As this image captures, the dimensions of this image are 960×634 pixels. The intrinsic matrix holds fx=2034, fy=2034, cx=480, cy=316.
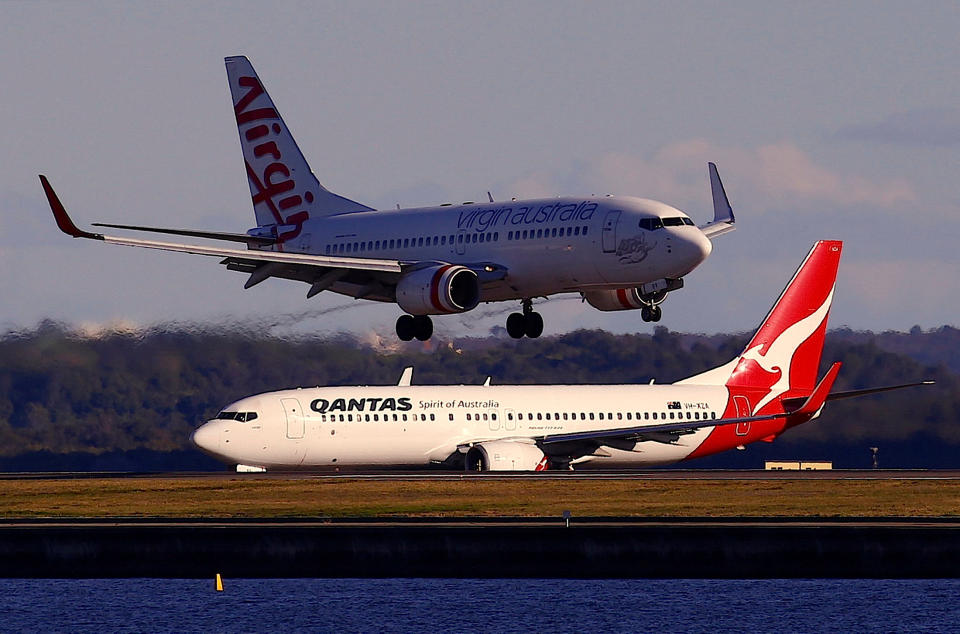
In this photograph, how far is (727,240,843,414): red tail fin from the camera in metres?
97.8

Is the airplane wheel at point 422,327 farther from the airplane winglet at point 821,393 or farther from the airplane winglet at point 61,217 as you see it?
the airplane winglet at point 821,393

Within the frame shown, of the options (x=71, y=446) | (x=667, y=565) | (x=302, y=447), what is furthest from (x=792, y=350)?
(x=667, y=565)

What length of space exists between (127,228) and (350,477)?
1363 centimetres

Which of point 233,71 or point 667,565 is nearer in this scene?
point 667,565

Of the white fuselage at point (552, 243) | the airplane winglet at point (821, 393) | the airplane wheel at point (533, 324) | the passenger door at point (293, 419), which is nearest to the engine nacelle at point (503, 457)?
the passenger door at point (293, 419)

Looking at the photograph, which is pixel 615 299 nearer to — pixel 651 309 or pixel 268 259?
pixel 651 309

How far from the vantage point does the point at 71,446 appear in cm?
9362

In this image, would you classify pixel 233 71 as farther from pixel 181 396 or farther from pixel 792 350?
pixel 792 350

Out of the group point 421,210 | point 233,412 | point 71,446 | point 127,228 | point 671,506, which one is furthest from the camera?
point 71,446

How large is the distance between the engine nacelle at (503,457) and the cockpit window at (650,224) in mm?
21566

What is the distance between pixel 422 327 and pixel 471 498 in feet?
29.0

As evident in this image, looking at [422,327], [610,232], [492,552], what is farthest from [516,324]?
[492,552]

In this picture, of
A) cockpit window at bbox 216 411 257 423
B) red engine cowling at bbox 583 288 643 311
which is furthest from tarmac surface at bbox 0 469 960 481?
red engine cowling at bbox 583 288 643 311

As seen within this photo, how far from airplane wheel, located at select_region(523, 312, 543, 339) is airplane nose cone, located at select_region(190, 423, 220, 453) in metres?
16.0
